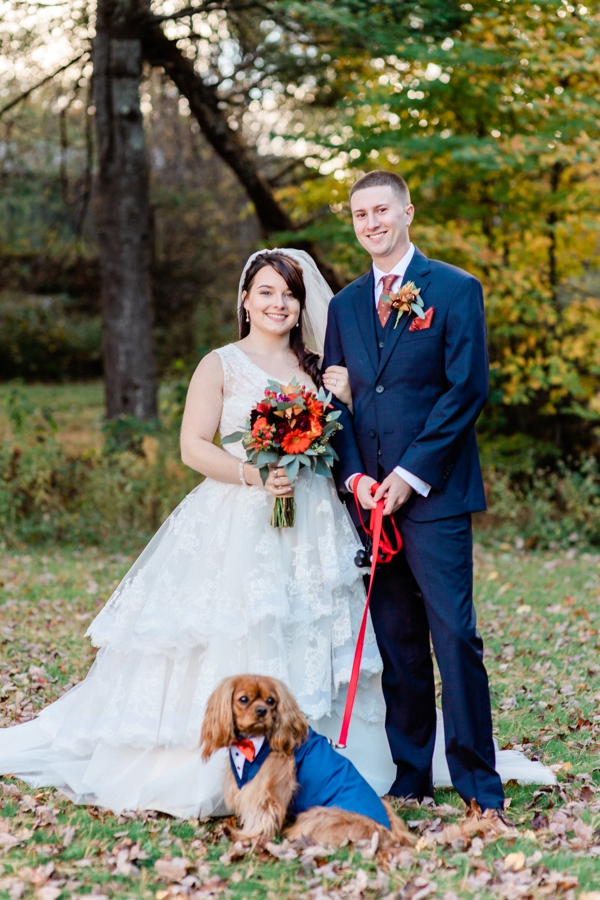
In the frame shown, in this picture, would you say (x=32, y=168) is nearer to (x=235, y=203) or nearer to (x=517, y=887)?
(x=235, y=203)

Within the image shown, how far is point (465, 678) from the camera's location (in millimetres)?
3219

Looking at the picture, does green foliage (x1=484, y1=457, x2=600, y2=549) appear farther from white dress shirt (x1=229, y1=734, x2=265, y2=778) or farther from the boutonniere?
white dress shirt (x1=229, y1=734, x2=265, y2=778)

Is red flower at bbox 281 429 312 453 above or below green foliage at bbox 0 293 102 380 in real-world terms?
below

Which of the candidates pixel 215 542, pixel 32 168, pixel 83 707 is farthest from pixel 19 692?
pixel 32 168

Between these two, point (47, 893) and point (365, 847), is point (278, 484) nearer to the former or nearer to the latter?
point (365, 847)

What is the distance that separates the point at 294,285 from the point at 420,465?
108 cm

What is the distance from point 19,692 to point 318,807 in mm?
2436

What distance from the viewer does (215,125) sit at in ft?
33.1

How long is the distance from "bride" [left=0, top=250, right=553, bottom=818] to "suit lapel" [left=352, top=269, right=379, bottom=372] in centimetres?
20

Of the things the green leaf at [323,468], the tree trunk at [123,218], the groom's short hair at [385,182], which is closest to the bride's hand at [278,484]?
the green leaf at [323,468]

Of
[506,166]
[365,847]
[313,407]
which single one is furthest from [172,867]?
[506,166]

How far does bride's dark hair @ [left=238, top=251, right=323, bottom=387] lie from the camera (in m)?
3.77

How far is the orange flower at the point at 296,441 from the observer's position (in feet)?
10.9

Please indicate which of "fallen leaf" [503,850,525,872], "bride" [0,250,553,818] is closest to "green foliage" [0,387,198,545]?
"bride" [0,250,553,818]
